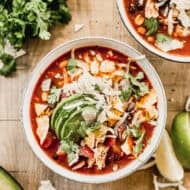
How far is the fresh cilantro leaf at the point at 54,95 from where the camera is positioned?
63.9 inches

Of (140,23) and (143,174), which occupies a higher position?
(140,23)

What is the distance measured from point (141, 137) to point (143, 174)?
171 mm

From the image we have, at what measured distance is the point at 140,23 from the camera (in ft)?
5.44

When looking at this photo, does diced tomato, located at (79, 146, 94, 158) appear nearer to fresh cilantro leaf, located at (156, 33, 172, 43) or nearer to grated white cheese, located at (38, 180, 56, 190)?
grated white cheese, located at (38, 180, 56, 190)

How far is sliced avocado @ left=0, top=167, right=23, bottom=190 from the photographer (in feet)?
5.55

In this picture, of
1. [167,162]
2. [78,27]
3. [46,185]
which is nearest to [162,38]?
[78,27]

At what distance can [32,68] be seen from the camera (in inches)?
68.9

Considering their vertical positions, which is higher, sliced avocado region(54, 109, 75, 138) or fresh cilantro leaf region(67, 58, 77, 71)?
fresh cilantro leaf region(67, 58, 77, 71)

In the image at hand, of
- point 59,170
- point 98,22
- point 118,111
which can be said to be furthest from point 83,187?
point 98,22

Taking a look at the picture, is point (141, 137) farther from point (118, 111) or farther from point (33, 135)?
point (33, 135)

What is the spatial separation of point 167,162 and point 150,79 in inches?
9.8

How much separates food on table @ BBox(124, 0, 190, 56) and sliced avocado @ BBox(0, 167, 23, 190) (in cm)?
53

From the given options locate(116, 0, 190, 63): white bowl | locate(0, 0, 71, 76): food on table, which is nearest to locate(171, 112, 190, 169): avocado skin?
locate(116, 0, 190, 63): white bowl

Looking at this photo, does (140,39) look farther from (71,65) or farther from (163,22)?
(71,65)
